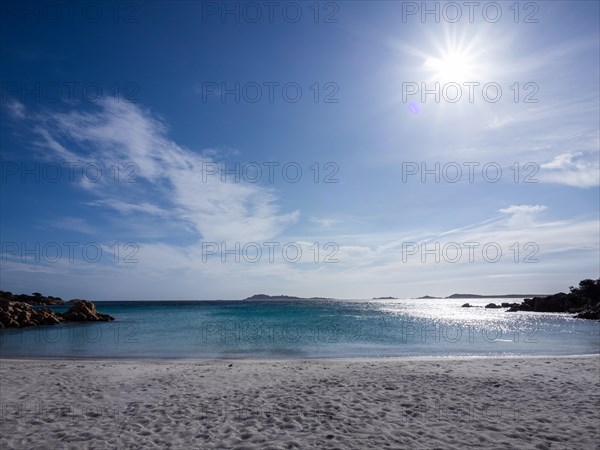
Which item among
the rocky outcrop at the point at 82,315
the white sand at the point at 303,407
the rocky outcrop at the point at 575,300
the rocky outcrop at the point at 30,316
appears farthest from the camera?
the rocky outcrop at the point at 575,300

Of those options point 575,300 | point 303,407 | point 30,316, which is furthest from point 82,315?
point 575,300

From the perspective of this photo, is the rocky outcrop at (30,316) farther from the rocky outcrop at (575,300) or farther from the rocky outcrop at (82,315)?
the rocky outcrop at (575,300)

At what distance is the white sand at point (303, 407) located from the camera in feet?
26.4

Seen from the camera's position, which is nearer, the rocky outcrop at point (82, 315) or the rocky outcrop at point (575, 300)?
the rocky outcrop at point (82, 315)

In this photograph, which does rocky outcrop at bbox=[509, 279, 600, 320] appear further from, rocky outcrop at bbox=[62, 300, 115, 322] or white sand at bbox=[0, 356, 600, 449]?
rocky outcrop at bbox=[62, 300, 115, 322]

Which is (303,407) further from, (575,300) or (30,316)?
(575,300)

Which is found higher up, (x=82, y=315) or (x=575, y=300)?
(x=575, y=300)

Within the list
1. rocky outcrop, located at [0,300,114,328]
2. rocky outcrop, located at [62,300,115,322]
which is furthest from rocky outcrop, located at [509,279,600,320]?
rocky outcrop, located at [0,300,114,328]

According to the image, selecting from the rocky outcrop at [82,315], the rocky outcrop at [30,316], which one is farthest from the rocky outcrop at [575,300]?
the rocky outcrop at [30,316]

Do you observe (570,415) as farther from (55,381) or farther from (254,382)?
Result: (55,381)

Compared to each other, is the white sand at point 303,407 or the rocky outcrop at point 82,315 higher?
the white sand at point 303,407

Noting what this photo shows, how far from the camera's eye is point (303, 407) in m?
10.3

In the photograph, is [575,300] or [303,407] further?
[575,300]

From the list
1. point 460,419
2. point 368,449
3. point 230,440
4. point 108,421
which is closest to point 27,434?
point 108,421
